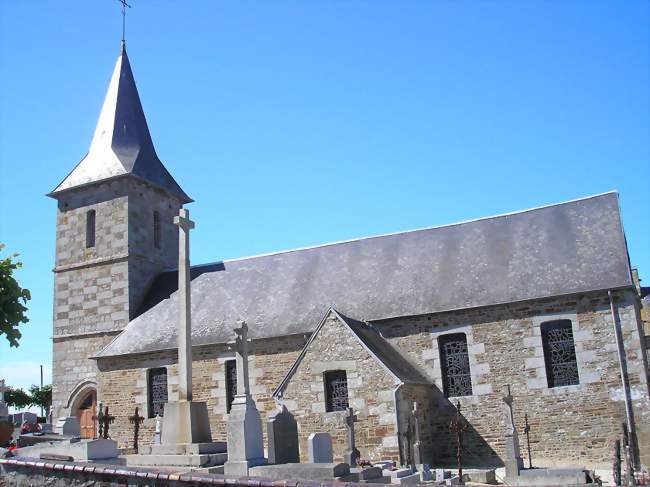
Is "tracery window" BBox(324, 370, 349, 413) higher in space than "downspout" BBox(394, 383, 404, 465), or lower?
higher

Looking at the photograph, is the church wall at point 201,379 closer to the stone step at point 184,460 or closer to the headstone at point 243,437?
the stone step at point 184,460

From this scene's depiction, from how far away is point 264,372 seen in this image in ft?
59.8

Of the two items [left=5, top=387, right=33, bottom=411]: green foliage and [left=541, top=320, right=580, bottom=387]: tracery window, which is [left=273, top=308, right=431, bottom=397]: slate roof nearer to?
[left=541, top=320, right=580, bottom=387]: tracery window

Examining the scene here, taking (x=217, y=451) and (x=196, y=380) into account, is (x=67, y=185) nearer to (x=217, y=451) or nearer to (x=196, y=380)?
(x=196, y=380)

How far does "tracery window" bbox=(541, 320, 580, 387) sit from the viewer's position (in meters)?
15.7

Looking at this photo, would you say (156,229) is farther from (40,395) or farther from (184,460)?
(40,395)

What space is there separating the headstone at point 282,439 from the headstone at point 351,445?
1.30m

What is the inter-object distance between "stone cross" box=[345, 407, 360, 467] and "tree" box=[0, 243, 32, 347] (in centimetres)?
689

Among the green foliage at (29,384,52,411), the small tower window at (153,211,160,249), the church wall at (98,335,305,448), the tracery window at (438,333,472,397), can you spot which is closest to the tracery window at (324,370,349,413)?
the church wall at (98,335,305,448)

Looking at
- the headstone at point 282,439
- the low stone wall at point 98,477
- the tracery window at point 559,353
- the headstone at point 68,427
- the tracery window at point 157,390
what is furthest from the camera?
the tracery window at point 157,390

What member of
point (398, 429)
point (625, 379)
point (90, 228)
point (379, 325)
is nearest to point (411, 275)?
point (379, 325)

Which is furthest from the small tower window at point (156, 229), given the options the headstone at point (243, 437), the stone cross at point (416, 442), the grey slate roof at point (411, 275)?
the headstone at point (243, 437)

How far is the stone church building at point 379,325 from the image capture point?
15.2 metres

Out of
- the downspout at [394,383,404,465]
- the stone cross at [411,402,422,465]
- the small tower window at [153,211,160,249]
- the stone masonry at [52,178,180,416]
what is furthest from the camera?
the small tower window at [153,211,160,249]
